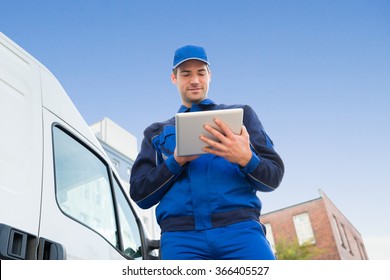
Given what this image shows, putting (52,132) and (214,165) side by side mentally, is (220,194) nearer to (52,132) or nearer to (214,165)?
(214,165)

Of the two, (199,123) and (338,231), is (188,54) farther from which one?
(338,231)

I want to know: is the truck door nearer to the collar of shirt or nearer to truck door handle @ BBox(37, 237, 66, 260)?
truck door handle @ BBox(37, 237, 66, 260)

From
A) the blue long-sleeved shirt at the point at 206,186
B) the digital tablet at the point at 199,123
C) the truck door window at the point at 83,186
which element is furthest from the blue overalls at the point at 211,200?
the truck door window at the point at 83,186

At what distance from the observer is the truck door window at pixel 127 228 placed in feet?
12.1

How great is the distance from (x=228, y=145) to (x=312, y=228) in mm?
27511

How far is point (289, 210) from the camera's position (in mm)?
29062

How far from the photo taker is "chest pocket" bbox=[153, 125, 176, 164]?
2.26 metres

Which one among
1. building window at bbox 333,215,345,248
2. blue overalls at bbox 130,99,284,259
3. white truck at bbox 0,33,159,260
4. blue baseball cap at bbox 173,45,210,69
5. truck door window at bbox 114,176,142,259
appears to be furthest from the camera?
building window at bbox 333,215,345,248

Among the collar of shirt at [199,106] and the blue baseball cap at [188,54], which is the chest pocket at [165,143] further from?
the blue baseball cap at [188,54]

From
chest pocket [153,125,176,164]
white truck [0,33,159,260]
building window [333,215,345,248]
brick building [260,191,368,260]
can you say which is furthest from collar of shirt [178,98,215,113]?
building window [333,215,345,248]

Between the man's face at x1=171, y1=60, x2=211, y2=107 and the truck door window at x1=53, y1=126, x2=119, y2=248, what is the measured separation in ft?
3.01

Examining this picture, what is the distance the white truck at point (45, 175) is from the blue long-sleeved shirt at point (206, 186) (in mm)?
545
